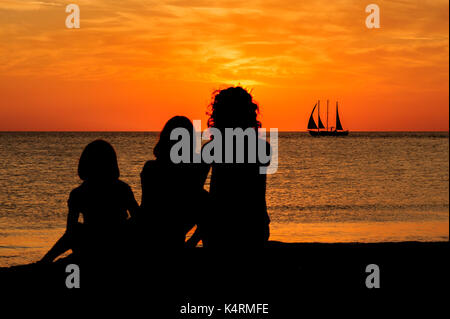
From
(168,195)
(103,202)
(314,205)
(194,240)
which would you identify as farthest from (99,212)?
(314,205)

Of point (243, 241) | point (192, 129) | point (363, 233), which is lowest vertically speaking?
point (363, 233)

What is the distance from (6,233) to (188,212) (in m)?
12.1

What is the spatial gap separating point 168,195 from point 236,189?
2.10 feet

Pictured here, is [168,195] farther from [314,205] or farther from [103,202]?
[314,205]

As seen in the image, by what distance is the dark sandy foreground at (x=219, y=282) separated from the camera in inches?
194

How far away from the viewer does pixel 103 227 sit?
192 inches

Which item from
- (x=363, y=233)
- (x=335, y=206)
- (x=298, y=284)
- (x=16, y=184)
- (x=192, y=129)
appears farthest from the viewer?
(x=16, y=184)

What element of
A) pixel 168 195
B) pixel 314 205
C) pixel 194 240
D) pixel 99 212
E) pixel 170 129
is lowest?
pixel 314 205

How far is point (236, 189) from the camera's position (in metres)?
4.58

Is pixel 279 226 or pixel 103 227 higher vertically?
pixel 103 227

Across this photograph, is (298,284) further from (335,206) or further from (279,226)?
(335,206)

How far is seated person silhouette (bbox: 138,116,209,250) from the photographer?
473cm

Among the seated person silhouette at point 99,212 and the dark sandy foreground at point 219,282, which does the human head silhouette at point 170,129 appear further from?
the dark sandy foreground at point 219,282
